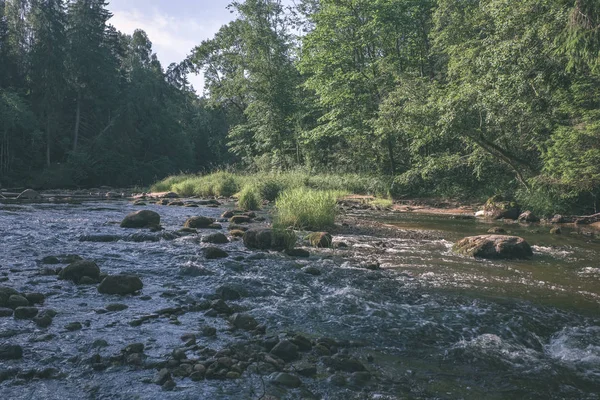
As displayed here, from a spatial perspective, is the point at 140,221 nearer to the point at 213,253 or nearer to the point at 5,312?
the point at 213,253

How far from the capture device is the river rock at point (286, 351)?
377cm

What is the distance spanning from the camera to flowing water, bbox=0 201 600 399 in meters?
3.29

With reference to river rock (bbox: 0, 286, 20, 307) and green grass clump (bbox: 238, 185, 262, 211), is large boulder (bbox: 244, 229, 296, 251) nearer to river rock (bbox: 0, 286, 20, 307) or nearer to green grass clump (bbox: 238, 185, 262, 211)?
river rock (bbox: 0, 286, 20, 307)

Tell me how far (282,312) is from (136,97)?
1839 inches

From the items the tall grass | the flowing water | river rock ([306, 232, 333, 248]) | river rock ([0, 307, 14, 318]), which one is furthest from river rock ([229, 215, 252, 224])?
the tall grass

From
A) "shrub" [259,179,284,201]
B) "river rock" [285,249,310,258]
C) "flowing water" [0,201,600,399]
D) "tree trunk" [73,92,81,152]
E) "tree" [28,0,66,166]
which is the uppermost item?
"tree" [28,0,66,166]

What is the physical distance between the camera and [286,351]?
3793mm

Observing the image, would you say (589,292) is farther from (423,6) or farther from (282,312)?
(423,6)

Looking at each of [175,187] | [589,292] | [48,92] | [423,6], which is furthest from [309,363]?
[48,92]

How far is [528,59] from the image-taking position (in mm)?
13227

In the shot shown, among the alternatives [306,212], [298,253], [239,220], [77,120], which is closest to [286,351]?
[298,253]

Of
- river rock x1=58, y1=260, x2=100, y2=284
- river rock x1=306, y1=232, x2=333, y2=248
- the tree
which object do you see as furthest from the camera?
the tree

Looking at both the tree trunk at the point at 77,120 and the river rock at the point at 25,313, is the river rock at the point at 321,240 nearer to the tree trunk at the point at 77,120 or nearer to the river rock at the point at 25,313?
the river rock at the point at 25,313

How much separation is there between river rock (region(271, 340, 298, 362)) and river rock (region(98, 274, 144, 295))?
2.72 m
